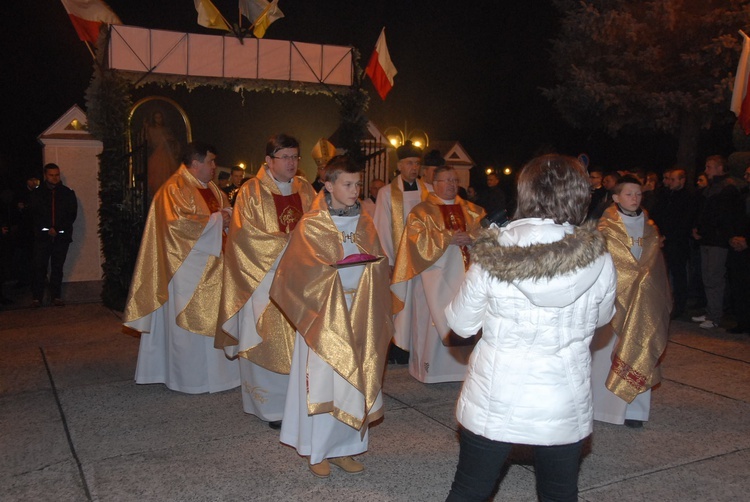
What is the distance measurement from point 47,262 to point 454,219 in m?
6.72

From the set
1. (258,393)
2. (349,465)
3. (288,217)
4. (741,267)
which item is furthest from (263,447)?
(741,267)

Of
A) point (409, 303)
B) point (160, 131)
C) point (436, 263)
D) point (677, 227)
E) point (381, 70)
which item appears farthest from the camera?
point (381, 70)

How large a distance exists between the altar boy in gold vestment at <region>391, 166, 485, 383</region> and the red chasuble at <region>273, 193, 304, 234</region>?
1.26 meters

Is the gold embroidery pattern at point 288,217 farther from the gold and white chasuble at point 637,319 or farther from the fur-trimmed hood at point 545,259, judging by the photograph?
the fur-trimmed hood at point 545,259

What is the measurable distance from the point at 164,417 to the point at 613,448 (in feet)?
10.8

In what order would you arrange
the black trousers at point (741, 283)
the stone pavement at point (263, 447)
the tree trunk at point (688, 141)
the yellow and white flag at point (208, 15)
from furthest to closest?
the tree trunk at point (688, 141) → the yellow and white flag at point (208, 15) → the black trousers at point (741, 283) → the stone pavement at point (263, 447)

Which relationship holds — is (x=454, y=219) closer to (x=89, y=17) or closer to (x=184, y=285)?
(x=184, y=285)

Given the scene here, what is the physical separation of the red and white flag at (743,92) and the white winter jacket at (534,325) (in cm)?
882

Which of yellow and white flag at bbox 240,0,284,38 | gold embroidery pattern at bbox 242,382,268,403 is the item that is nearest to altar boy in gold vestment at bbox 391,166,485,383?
gold embroidery pattern at bbox 242,382,268,403

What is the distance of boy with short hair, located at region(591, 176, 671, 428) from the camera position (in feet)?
16.0

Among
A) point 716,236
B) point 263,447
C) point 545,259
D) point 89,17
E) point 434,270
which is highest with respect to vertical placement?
point 89,17

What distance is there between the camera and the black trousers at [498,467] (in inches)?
104

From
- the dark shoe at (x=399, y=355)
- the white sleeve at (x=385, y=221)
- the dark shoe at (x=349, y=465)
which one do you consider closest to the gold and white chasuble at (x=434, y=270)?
the white sleeve at (x=385, y=221)

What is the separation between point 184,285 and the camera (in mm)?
5797
